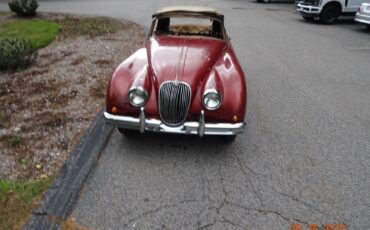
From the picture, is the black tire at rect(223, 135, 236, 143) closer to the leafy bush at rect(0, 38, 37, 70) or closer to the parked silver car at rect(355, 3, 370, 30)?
the leafy bush at rect(0, 38, 37, 70)

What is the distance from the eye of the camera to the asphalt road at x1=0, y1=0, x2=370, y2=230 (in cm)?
313

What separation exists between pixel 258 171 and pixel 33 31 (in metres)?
8.89

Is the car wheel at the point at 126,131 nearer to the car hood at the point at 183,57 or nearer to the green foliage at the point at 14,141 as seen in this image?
the car hood at the point at 183,57

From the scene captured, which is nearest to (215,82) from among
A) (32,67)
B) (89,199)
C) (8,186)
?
(89,199)

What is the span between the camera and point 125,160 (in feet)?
13.1

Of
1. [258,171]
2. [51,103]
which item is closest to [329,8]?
[258,171]

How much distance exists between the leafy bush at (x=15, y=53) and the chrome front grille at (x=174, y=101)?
A: 4.25m

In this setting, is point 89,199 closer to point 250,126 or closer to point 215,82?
point 215,82

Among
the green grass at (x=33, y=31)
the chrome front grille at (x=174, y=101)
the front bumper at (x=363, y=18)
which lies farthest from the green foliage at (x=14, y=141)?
the front bumper at (x=363, y=18)

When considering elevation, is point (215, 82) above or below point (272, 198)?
above

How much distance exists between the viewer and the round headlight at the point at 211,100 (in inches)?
146

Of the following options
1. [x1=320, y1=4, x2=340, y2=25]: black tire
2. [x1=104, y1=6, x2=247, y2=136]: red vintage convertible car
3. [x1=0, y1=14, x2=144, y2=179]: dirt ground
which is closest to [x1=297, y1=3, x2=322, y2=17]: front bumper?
[x1=320, y1=4, x2=340, y2=25]: black tire

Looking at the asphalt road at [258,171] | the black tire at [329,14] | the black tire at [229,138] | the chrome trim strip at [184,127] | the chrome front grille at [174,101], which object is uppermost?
the black tire at [329,14]

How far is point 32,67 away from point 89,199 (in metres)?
4.57
